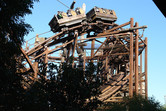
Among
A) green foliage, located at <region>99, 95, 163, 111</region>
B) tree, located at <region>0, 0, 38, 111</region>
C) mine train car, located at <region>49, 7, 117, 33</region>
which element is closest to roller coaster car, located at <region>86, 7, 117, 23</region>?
mine train car, located at <region>49, 7, 117, 33</region>

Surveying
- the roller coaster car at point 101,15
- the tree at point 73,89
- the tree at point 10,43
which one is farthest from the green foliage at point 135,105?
the tree at point 10,43

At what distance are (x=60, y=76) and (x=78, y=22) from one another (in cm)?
1268


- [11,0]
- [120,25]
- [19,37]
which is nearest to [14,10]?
[11,0]

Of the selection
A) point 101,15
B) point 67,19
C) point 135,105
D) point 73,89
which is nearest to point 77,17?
point 67,19

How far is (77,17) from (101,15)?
7.56 ft

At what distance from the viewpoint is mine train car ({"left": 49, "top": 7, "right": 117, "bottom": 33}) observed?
2205 centimetres

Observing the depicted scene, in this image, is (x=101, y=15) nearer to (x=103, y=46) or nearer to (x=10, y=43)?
(x=103, y=46)

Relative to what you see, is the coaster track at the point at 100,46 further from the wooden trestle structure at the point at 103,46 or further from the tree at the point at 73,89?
the tree at the point at 73,89

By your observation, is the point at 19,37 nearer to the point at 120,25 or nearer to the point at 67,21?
the point at 67,21

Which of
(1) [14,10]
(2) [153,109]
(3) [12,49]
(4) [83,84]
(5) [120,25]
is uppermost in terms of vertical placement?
(5) [120,25]

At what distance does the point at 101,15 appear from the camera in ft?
75.8

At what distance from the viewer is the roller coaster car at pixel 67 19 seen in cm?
2195

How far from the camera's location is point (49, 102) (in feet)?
33.6

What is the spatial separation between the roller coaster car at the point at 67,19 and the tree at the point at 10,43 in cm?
1217
